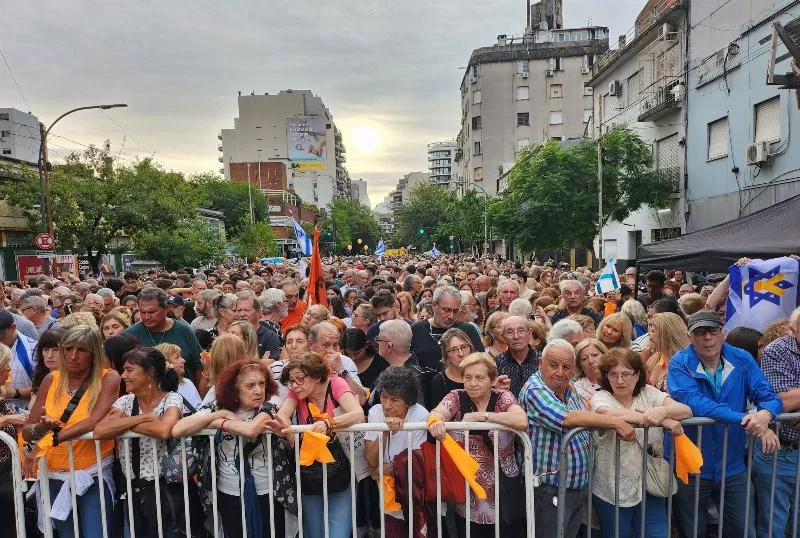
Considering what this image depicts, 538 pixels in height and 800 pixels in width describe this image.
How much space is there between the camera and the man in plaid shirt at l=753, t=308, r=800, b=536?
3.63m

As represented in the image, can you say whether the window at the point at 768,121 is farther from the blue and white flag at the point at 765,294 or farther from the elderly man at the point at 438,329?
the elderly man at the point at 438,329

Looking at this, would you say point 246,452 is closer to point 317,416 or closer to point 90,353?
point 317,416

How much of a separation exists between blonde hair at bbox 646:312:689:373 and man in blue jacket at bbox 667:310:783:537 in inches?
28.4

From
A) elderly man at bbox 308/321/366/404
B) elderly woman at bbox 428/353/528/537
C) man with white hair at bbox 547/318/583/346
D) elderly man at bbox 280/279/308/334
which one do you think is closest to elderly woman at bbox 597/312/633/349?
man with white hair at bbox 547/318/583/346

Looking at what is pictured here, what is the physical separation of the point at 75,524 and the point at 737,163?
60.4 ft

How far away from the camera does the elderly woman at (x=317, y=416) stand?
11.5 feet

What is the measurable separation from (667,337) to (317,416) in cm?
278

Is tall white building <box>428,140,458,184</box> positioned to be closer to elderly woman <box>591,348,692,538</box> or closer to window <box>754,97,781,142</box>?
window <box>754,97,781,142</box>

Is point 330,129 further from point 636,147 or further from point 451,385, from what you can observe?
point 451,385

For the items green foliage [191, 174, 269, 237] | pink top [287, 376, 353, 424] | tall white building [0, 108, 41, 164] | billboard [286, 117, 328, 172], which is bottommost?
pink top [287, 376, 353, 424]

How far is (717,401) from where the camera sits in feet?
11.8

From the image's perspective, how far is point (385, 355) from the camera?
4.82m

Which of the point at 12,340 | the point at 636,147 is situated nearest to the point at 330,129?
the point at 636,147

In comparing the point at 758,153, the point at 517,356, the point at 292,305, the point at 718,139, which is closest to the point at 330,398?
the point at 517,356
